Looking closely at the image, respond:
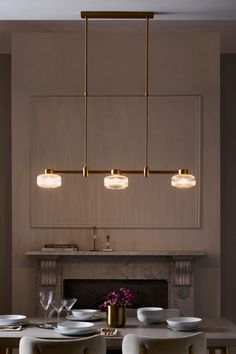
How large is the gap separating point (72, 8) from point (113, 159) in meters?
1.98

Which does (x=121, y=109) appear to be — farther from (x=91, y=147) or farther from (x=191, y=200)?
(x=191, y=200)

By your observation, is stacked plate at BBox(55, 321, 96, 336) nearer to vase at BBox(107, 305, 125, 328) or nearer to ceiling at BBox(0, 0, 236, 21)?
vase at BBox(107, 305, 125, 328)

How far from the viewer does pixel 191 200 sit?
6.65 metres

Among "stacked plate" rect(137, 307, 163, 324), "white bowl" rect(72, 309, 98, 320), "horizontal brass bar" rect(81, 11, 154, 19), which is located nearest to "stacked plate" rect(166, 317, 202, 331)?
"stacked plate" rect(137, 307, 163, 324)

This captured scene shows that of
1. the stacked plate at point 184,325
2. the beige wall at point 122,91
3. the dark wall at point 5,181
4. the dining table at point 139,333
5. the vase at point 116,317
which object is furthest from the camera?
the dark wall at point 5,181

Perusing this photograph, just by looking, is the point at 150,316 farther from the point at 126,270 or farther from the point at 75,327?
the point at 126,270

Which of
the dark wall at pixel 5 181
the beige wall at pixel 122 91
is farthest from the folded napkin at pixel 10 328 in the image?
the dark wall at pixel 5 181

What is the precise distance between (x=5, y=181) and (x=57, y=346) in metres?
3.60

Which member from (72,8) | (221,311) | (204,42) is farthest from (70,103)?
(221,311)

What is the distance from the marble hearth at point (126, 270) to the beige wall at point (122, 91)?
11cm

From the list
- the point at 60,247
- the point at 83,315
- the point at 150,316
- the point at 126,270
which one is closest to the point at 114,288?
the point at 126,270

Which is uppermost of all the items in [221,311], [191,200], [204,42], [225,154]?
[204,42]

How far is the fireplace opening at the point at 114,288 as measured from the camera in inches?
263

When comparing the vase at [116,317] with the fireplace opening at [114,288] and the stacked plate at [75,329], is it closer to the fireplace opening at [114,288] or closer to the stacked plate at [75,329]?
the stacked plate at [75,329]
